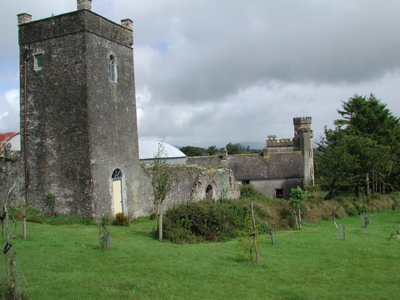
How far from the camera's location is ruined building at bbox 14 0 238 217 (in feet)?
57.1

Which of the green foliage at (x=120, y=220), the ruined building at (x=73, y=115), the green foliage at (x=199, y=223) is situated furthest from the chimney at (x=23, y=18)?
the green foliage at (x=199, y=223)

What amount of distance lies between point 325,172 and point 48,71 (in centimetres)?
2487

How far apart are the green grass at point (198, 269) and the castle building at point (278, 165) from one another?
22.9 m

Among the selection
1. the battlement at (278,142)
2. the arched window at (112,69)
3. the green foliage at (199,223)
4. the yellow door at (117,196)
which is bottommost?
the green foliage at (199,223)

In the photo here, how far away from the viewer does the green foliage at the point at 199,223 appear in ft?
50.9

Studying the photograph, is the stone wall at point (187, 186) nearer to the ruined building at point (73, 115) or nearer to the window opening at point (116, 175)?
the ruined building at point (73, 115)

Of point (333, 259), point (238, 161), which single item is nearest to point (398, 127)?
point (238, 161)

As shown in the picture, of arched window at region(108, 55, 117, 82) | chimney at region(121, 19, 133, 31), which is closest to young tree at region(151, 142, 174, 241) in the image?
arched window at region(108, 55, 117, 82)

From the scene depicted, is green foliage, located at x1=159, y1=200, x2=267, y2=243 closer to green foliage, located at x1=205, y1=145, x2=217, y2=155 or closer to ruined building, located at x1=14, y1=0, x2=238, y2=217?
ruined building, located at x1=14, y1=0, x2=238, y2=217

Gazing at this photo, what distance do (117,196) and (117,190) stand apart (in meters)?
A: 0.33

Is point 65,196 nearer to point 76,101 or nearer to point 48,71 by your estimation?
point 76,101

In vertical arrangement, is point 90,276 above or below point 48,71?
below

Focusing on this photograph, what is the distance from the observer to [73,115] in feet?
57.6

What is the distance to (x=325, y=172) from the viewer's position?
32.0 metres
